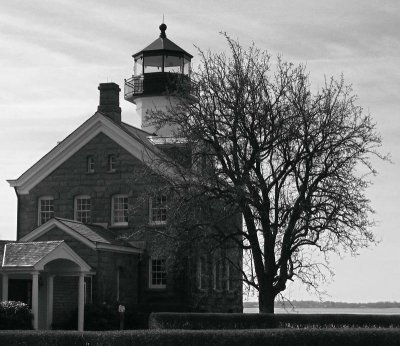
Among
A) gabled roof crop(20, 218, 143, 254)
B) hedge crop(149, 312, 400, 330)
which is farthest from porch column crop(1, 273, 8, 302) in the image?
hedge crop(149, 312, 400, 330)

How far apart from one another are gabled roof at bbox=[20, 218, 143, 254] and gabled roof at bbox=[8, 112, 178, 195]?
443 centimetres

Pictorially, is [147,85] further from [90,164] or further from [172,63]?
[90,164]

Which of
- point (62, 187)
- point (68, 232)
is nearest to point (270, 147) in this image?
point (68, 232)

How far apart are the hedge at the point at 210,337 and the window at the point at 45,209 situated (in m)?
22.4

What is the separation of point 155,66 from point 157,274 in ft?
56.2

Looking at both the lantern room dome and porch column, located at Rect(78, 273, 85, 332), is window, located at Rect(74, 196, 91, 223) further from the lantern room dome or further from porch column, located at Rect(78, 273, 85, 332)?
the lantern room dome

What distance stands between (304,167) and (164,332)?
1389 centimetres

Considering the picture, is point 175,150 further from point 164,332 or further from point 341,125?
point 164,332

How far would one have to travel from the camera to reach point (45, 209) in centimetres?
4722

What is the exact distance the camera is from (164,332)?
947 inches

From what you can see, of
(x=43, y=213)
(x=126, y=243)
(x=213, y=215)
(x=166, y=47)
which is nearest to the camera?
(x=213, y=215)

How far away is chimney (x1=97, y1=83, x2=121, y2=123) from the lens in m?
46.7

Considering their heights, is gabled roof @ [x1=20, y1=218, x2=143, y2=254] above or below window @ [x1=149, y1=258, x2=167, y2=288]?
above

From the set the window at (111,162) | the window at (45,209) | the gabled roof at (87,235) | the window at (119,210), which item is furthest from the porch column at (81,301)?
the window at (45,209)
